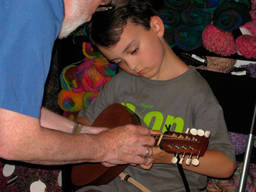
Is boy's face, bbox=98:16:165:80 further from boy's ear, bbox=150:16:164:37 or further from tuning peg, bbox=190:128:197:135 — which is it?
tuning peg, bbox=190:128:197:135

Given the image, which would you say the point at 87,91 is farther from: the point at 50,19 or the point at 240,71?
the point at 50,19

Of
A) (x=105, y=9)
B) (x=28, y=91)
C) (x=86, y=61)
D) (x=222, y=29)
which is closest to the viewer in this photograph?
(x=28, y=91)

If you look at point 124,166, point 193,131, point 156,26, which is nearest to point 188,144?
point 193,131

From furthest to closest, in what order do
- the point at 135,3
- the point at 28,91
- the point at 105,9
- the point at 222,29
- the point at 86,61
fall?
the point at 86,61 < the point at 222,29 < the point at 135,3 < the point at 105,9 < the point at 28,91

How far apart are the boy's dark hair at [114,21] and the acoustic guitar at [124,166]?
39 centimetres

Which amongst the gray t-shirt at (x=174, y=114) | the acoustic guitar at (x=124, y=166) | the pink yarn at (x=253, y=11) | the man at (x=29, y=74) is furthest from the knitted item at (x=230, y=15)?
the man at (x=29, y=74)

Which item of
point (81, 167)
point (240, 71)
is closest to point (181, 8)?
point (240, 71)

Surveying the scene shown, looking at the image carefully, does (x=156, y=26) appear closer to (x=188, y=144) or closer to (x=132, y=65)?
(x=132, y=65)

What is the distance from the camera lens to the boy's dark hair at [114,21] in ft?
4.87

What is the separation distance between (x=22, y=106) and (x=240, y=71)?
1.35 metres

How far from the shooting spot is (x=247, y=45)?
1723 millimetres

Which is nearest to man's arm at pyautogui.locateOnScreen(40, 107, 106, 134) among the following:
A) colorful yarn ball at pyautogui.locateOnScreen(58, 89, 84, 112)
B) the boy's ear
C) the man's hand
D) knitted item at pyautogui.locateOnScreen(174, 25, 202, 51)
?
the man's hand

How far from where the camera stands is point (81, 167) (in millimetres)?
1782

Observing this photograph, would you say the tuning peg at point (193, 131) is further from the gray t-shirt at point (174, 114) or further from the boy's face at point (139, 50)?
the boy's face at point (139, 50)
